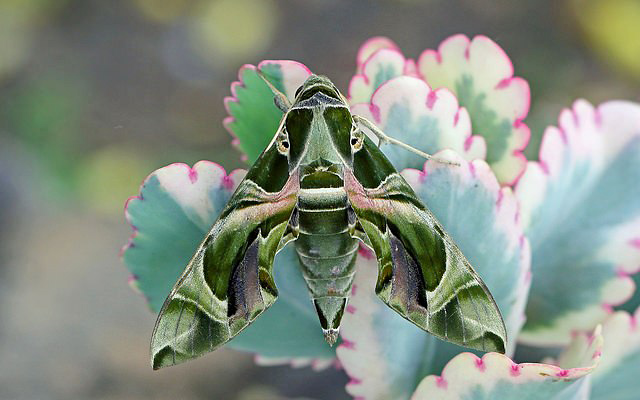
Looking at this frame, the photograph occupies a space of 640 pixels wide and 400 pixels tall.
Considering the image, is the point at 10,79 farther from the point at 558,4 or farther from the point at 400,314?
the point at 400,314

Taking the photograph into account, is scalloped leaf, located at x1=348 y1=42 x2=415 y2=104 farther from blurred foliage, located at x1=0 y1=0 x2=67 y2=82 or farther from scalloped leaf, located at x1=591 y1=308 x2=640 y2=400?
blurred foliage, located at x1=0 y1=0 x2=67 y2=82

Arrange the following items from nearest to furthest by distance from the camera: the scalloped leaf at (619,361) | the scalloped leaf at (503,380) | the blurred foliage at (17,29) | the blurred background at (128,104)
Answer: the scalloped leaf at (503,380) < the scalloped leaf at (619,361) < the blurred background at (128,104) < the blurred foliage at (17,29)

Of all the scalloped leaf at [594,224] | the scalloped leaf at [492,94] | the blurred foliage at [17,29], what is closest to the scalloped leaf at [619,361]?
the scalloped leaf at [594,224]

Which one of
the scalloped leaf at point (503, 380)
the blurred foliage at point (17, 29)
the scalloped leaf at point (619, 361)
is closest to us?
the scalloped leaf at point (503, 380)

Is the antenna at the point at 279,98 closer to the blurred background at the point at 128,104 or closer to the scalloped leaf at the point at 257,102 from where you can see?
the scalloped leaf at the point at 257,102

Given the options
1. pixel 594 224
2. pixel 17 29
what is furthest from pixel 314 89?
pixel 17 29

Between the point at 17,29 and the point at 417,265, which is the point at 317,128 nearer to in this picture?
the point at 417,265

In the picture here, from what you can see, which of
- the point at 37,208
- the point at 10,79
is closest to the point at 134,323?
the point at 37,208
